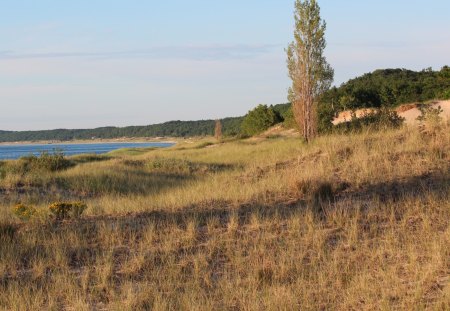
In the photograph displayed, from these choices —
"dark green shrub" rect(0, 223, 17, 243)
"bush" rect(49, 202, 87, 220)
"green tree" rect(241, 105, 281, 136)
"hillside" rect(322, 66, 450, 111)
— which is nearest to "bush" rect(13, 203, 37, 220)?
"bush" rect(49, 202, 87, 220)

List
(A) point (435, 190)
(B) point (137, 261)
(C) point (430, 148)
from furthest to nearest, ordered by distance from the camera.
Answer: (C) point (430, 148) < (A) point (435, 190) < (B) point (137, 261)

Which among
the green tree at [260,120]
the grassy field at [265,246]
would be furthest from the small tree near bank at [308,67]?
the green tree at [260,120]

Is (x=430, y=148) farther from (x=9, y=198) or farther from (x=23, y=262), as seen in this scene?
(x=9, y=198)

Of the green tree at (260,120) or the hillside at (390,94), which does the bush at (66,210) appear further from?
the green tree at (260,120)

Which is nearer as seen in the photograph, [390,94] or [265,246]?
[265,246]

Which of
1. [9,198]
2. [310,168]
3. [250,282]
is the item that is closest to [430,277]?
[250,282]

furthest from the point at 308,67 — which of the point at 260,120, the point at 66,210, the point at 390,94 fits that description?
the point at 260,120

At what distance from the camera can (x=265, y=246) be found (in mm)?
6816

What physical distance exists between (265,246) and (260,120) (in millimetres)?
70403

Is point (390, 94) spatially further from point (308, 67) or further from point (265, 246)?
point (265, 246)

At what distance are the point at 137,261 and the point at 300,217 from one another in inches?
118

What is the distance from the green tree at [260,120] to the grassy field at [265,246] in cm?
6341

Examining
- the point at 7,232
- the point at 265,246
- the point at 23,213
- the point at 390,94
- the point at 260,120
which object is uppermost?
the point at 390,94

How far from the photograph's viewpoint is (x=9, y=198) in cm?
1481
